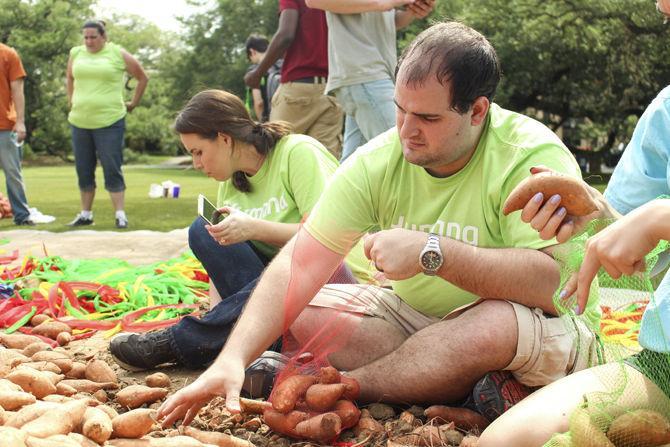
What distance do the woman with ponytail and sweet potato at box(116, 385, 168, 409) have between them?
0.36 meters

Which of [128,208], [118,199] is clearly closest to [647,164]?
[118,199]

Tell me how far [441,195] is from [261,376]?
2.36 feet

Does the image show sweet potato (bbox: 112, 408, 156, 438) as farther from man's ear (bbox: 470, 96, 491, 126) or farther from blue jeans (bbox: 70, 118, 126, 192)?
blue jeans (bbox: 70, 118, 126, 192)

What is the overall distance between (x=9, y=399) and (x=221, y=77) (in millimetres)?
26677

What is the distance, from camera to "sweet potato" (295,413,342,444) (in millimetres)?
2059

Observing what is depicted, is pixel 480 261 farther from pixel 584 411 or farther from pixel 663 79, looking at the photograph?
pixel 663 79

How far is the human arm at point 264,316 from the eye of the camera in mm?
1985

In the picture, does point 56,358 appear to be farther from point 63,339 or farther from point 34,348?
point 63,339

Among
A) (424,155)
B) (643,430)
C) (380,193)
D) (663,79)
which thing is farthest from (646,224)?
(663,79)

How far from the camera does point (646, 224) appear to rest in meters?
1.47

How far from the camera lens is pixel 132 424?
1.92 metres

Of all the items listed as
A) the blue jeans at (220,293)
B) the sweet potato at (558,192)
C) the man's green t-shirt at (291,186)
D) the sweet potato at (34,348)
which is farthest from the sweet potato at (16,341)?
the sweet potato at (558,192)

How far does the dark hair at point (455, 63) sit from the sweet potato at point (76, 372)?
4.52 ft

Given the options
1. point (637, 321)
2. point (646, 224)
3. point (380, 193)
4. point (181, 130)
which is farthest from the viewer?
point (637, 321)
